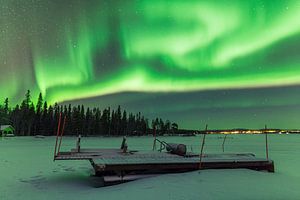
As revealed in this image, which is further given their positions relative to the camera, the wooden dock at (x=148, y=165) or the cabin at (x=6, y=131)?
the cabin at (x=6, y=131)

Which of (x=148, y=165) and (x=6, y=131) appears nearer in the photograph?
(x=148, y=165)

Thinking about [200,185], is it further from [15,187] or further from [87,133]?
[87,133]

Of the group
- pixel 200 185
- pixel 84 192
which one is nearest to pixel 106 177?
pixel 84 192

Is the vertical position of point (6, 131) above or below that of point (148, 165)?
above

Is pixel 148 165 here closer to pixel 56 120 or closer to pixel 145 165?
pixel 145 165

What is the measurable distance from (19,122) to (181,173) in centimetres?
10447

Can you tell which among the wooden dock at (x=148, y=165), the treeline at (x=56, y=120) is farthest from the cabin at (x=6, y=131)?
the wooden dock at (x=148, y=165)

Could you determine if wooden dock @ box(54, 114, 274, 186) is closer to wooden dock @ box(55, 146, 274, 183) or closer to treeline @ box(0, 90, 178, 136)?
wooden dock @ box(55, 146, 274, 183)

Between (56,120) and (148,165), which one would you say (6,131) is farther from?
(148,165)

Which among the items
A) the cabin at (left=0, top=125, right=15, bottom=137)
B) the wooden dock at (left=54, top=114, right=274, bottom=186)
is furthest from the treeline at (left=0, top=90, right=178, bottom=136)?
the wooden dock at (left=54, top=114, right=274, bottom=186)

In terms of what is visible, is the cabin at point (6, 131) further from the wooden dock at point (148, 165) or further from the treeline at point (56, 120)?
the wooden dock at point (148, 165)

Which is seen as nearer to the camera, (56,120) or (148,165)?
(148,165)

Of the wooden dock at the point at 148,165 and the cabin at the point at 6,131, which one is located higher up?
the cabin at the point at 6,131

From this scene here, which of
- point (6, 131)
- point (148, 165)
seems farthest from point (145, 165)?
point (6, 131)
